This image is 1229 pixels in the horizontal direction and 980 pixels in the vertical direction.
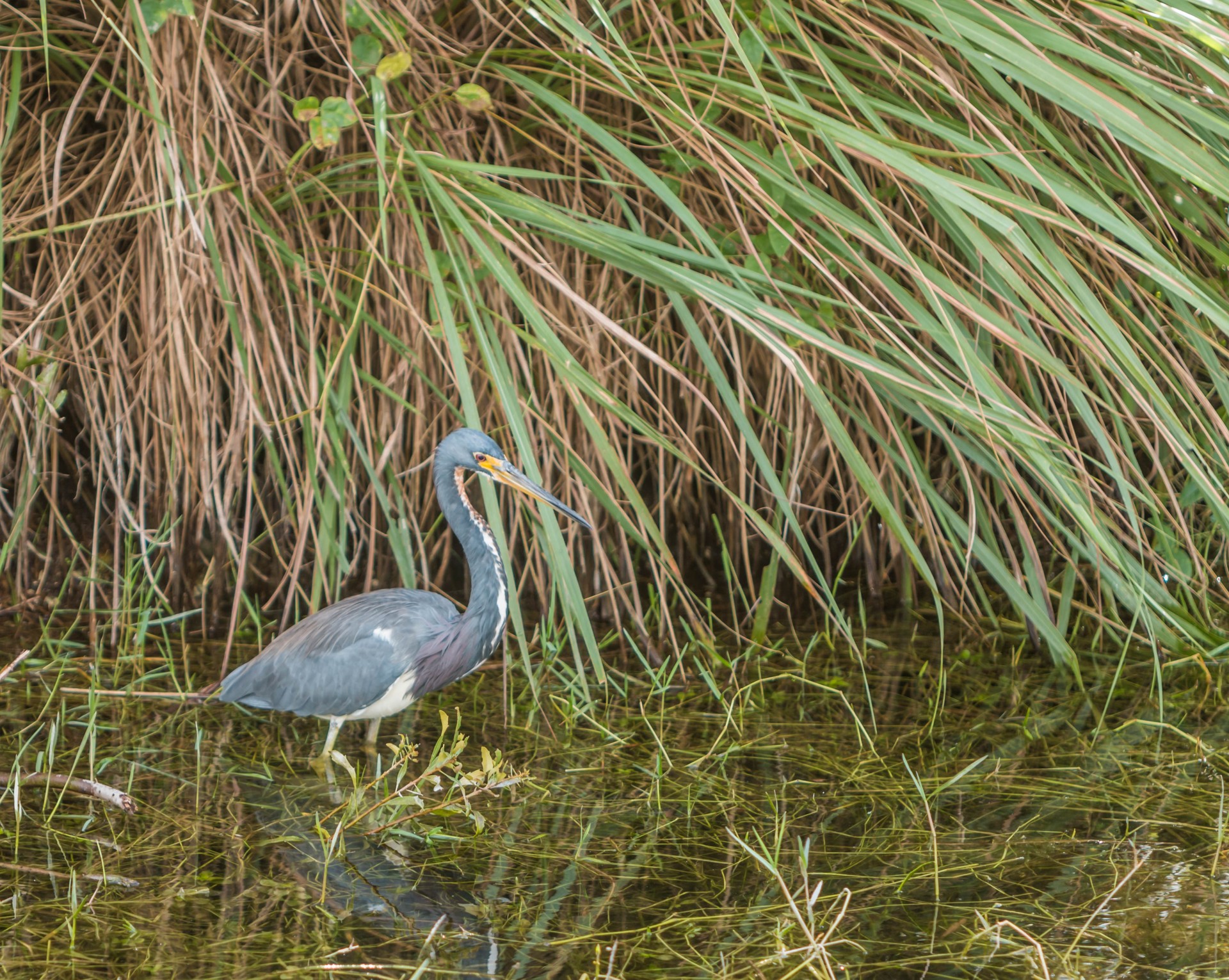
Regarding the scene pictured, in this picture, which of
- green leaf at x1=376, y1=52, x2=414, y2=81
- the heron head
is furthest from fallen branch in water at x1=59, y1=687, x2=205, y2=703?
green leaf at x1=376, y1=52, x2=414, y2=81

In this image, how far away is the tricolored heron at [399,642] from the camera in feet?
8.53

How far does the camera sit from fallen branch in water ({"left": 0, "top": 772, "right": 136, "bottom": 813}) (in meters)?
2.22

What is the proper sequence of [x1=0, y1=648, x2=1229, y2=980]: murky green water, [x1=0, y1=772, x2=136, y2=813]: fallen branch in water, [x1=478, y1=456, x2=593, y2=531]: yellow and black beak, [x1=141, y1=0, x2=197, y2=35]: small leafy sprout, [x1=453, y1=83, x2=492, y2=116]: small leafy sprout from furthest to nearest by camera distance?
[x1=478, y1=456, x2=593, y2=531]: yellow and black beak < [x1=453, y1=83, x2=492, y2=116]: small leafy sprout < [x1=141, y1=0, x2=197, y2=35]: small leafy sprout < [x1=0, y1=772, x2=136, y2=813]: fallen branch in water < [x1=0, y1=648, x2=1229, y2=980]: murky green water

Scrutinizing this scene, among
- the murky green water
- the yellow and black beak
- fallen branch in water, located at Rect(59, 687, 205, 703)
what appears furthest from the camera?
fallen branch in water, located at Rect(59, 687, 205, 703)

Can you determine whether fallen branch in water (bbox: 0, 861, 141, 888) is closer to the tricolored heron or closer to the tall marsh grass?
the tricolored heron

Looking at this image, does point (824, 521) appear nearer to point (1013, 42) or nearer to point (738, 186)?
point (738, 186)

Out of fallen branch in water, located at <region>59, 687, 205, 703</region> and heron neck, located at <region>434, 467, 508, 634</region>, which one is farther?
fallen branch in water, located at <region>59, 687, 205, 703</region>

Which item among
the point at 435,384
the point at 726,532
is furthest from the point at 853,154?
the point at 726,532

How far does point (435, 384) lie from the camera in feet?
10.2


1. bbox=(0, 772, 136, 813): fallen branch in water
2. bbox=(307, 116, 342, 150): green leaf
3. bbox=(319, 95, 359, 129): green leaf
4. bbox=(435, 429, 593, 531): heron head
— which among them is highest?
bbox=(319, 95, 359, 129): green leaf

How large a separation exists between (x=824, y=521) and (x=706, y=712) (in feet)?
2.84

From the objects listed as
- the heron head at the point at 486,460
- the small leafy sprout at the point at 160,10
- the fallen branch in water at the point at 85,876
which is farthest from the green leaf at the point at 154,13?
the fallen branch in water at the point at 85,876

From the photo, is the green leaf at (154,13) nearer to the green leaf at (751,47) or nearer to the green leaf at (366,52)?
the green leaf at (366,52)

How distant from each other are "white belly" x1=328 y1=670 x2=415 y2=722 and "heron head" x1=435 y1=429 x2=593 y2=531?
0.45 meters
